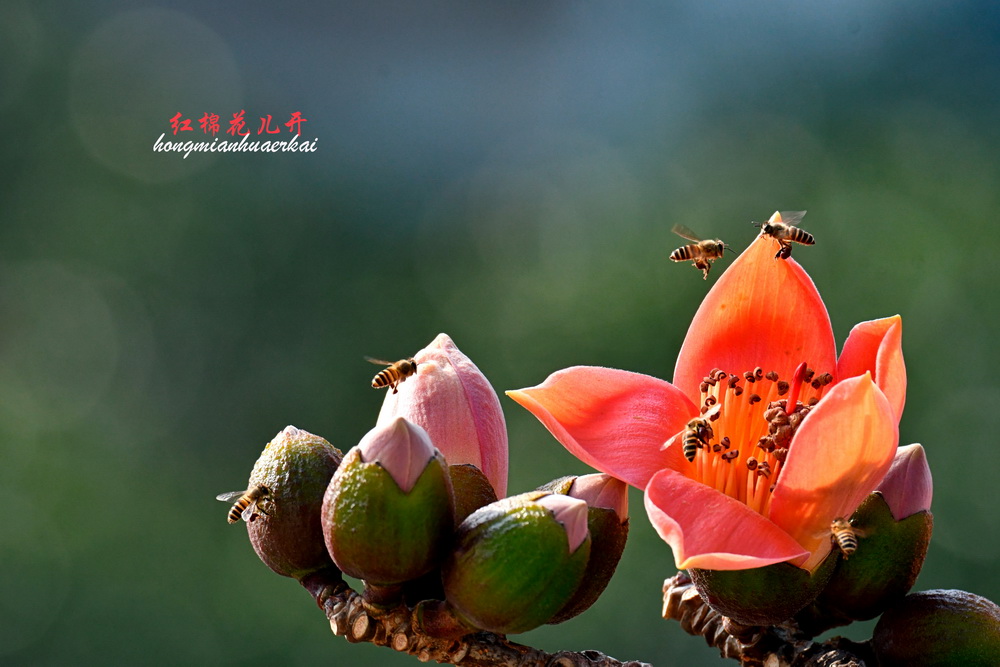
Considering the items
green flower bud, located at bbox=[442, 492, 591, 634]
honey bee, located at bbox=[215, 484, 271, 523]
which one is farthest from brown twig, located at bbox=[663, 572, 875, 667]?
honey bee, located at bbox=[215, 484, 271, 523]

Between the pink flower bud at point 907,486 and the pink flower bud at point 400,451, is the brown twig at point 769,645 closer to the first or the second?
the pink flower bud at point 907,486

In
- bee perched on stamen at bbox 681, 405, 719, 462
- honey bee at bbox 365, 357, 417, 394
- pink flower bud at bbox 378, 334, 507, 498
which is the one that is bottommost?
bee perched on stamen at bbox 681, 405, 719, 462

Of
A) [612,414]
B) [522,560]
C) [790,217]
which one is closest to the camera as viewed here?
[522,560]

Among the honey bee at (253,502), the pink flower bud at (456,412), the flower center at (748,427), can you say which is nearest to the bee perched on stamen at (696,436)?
the flower center at (748,427)

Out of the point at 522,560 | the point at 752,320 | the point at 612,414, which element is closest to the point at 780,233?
the point at 752,320

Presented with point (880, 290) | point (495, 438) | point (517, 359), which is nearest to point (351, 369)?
point (517, 359)

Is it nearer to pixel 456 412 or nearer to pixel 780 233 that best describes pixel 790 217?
pixel 780 233

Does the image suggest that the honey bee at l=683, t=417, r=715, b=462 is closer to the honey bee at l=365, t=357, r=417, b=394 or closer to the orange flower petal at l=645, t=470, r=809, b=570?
the orange flower petal at l=645, t=470, r=809, b=570
